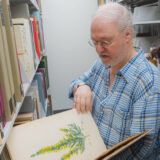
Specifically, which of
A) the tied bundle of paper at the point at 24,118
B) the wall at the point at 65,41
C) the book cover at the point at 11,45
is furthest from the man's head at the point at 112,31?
the wall at the point at 65,41

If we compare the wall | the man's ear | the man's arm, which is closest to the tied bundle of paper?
the man's arm

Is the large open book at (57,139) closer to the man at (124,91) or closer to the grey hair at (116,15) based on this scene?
the man at (124,91)

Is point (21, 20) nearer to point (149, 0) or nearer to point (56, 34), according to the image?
point (149, 0)

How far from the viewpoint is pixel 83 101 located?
2.53 feet

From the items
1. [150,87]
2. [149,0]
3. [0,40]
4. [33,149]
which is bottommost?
[33,149]

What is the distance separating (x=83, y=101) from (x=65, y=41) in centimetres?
185

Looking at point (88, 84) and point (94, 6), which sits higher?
point (94, 6)

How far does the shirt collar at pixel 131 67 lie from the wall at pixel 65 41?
1.82 meters

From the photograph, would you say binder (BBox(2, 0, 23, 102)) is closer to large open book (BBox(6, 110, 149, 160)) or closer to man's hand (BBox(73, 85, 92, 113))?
large open book (BBox(6, 110, 149, 160))

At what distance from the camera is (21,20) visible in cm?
91

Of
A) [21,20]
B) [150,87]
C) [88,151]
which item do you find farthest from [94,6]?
[88,151]

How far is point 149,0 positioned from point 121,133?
57.6 inches

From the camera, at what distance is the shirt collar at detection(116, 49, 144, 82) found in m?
0.73

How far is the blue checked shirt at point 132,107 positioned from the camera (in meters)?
0.65
